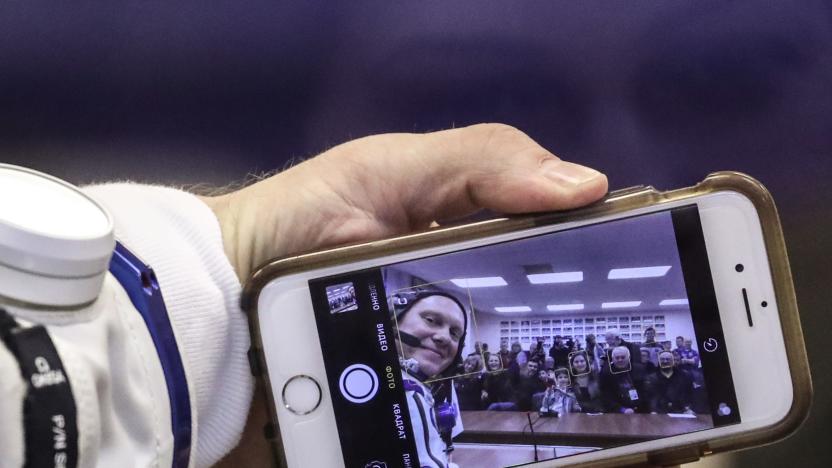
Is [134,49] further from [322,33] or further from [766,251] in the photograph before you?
[766,251]

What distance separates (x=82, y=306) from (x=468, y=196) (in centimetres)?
18

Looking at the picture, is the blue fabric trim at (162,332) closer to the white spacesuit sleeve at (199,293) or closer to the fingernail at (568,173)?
the white spacesuit sleeve at (199,293)

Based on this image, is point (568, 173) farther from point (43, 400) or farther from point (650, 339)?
point (43, 400)

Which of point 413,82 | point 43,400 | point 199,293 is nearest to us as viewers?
point 43,400

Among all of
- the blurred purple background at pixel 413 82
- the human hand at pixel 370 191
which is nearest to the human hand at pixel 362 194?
the human hand at pixel 370 191

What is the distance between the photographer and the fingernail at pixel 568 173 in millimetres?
286

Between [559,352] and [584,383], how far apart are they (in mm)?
15

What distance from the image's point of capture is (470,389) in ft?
0.94

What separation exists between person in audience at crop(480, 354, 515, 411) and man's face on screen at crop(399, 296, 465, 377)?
0.02 meters

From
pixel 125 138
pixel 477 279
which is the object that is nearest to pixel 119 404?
pixel 477 279

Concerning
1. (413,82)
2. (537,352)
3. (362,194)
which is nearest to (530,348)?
(537,352)

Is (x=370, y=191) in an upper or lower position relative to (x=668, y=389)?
upper

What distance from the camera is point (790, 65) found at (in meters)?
0.45

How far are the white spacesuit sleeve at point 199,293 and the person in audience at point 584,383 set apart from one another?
5.2 inches
